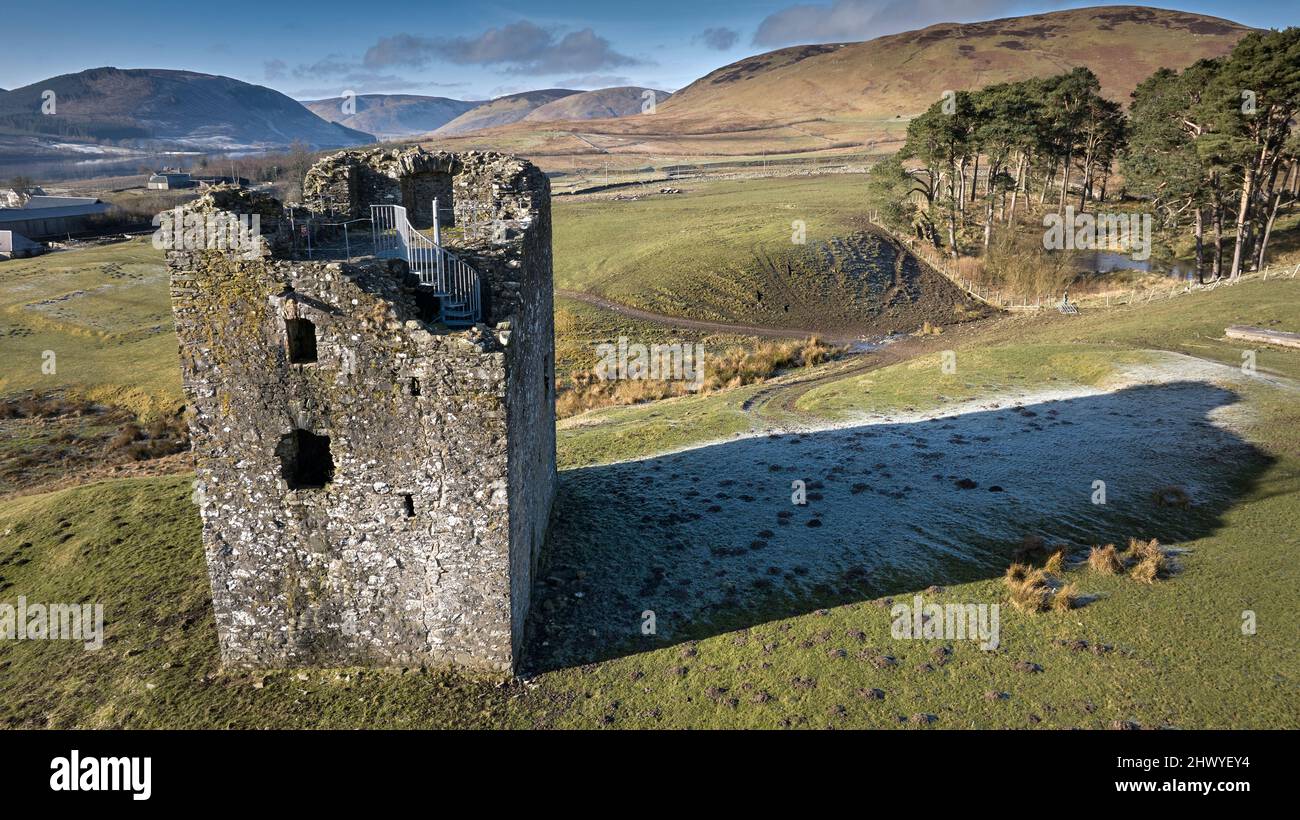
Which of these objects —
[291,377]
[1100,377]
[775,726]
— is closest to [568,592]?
[775,726]

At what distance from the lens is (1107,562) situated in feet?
56.0

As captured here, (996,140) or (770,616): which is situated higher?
(996,140)

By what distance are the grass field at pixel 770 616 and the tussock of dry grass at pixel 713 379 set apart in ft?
36.1

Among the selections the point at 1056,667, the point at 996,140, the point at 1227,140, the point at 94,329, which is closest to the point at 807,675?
the point at 1056,667

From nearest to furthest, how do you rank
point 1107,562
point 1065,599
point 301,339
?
point 301,339, point 1065,599, point 1107,562

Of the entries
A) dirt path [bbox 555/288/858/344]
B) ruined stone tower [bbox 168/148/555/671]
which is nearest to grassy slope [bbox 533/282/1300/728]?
ruined stone tower [bbox 168/148/555/671]

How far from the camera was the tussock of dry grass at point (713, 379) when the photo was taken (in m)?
39.4

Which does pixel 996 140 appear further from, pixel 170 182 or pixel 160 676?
pixel 170 182

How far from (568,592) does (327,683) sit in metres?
5.23

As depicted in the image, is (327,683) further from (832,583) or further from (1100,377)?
(1100,377)

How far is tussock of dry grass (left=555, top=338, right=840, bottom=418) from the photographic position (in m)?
39.4

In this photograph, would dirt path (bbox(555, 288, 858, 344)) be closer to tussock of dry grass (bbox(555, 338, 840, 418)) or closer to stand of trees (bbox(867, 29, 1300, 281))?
tussock of dry grass (bbox(555, 338, 840, 418))

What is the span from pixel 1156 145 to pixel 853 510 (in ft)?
170
